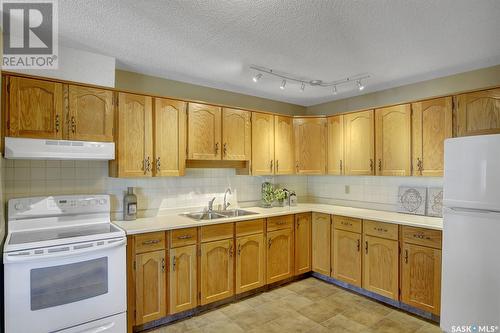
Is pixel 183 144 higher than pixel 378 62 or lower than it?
lower

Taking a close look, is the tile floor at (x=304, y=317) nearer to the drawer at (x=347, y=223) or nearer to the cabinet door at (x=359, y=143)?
the drawer at (x=347, y=223)

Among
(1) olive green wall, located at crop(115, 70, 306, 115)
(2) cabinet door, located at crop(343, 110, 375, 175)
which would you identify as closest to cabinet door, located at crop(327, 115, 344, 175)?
(2) cabinet door, located at crop(343, 110, 375, 175)

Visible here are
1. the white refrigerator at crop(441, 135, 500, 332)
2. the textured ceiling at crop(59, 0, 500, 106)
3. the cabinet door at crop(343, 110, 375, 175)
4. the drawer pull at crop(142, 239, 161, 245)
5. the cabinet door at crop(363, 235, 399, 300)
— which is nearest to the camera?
the textured ceiling at crop(59, 0, 500, 106)

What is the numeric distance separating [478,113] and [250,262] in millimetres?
2736

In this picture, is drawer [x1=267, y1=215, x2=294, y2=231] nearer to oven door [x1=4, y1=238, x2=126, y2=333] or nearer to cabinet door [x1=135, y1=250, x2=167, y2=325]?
cabinet door [x1=135, y1=250, x2=167, y2=325]

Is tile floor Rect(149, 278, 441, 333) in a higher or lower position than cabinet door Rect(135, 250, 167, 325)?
lower

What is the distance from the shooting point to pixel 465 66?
9.90 ft

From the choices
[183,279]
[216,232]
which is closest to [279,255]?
[216,232]

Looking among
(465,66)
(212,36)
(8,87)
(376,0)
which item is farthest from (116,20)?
(465,66)

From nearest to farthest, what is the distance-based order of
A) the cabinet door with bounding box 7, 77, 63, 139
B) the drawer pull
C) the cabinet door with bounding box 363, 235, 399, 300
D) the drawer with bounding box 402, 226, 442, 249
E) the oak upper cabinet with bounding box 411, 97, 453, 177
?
the cabinet door with bounding box 7, 77, 63, 139
the drawer pull
the drawer with bounding box 402, 226, 442, 249
the oak upper cabinet with bounding box 411, 97, 453, 177
the cabinet door with bounding box 363, 235, 399, 300

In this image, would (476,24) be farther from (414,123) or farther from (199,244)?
(199,244)

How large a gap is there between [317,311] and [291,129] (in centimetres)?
234

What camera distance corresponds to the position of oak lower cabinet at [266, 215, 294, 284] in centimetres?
351

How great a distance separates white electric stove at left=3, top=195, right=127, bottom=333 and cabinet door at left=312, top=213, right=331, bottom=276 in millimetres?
2402
